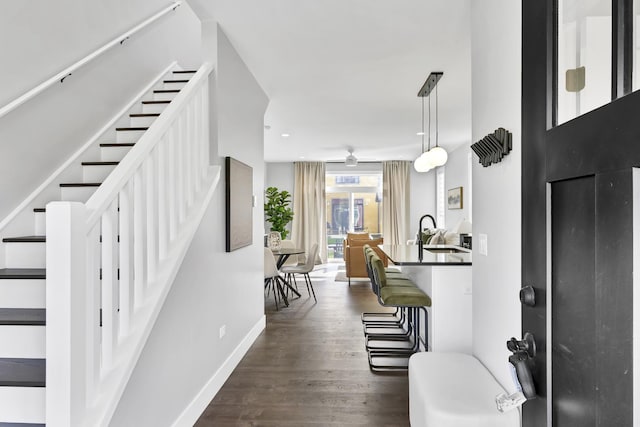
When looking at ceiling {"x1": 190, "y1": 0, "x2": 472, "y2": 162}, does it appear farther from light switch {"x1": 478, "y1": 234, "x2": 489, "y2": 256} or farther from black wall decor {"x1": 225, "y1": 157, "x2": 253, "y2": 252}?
light switch {"x1": 478, "y1": 234, "x2": 489, "y2": 256}

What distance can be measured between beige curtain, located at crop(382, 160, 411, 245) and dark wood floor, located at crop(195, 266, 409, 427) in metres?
5.53

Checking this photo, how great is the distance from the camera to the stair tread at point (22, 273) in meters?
1.84

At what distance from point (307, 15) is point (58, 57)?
Answer: 5.26ft

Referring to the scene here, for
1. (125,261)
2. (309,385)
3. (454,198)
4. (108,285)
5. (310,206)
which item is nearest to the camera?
(108,285)

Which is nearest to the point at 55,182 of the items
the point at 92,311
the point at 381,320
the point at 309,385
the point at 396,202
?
the point at 92,311

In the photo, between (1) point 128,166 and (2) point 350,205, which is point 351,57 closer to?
(1) point 128,166

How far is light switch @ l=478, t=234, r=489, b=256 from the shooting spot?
1724mm

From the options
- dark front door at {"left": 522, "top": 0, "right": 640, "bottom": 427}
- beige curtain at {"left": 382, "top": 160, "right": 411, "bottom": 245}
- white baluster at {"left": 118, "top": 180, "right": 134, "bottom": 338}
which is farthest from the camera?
beige curtain at {"left": 382, "top": 160, "right": 411, "bottom": 245}

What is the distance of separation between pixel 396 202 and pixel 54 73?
8.19m

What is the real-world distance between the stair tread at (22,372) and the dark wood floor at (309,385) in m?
1.06

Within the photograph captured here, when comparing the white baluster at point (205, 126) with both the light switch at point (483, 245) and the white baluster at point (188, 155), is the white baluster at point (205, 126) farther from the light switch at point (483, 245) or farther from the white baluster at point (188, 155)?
the light switch at point (483, 245)

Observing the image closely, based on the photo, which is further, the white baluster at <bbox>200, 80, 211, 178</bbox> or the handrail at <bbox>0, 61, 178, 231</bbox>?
the white baluster at <bbox>200, 80, 211, 178</bbox>

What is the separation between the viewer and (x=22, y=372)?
1497 millimetres

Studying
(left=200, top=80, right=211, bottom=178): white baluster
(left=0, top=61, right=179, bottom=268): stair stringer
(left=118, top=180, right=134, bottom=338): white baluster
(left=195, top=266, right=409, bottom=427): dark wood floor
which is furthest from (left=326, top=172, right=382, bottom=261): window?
(left=118, top=180, right=134, bottom=338): white baluster
